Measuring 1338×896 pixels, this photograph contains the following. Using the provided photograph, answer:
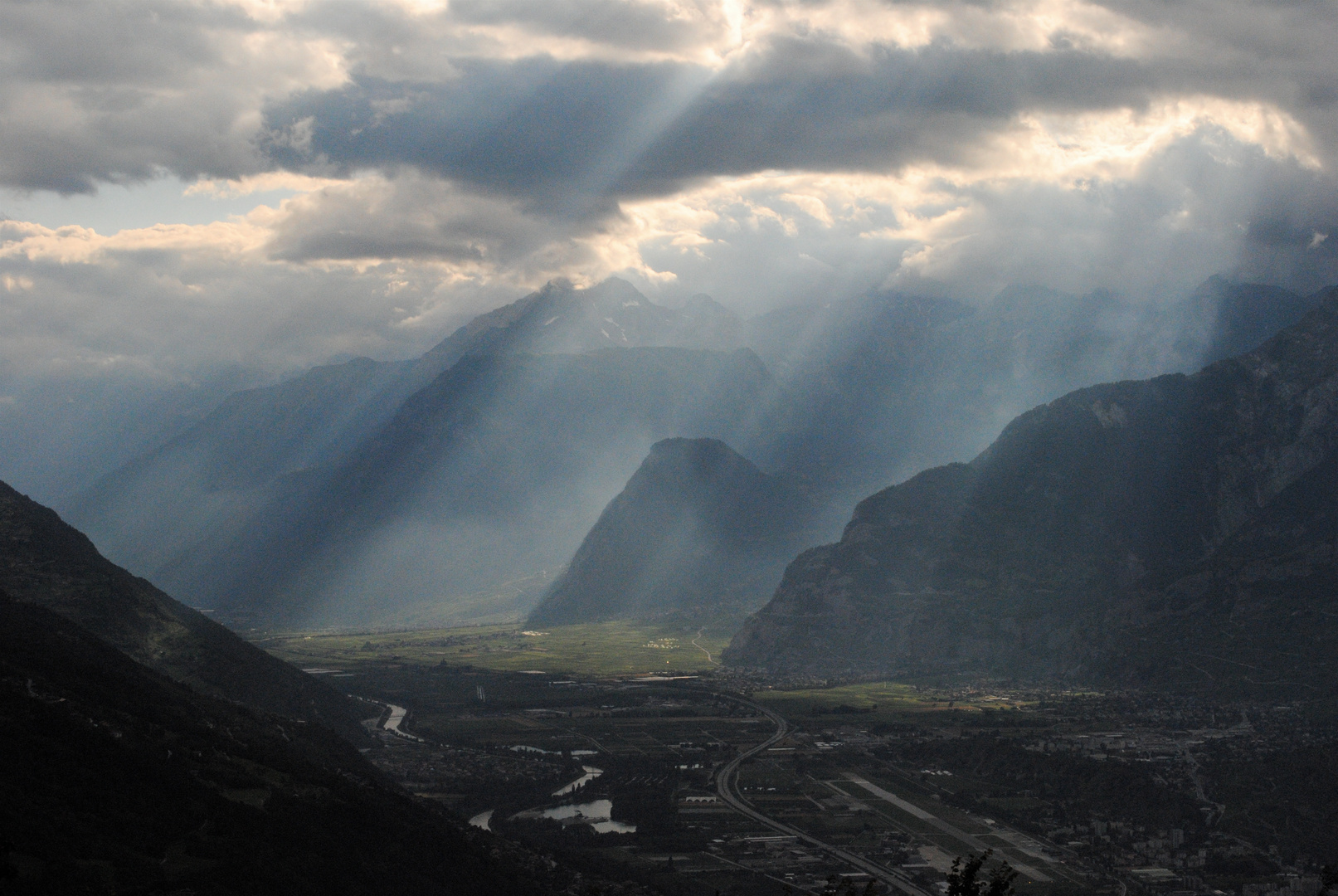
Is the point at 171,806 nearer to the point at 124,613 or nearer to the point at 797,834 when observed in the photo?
the point at 797,834

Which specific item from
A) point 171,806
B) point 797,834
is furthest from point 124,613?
point 797,834

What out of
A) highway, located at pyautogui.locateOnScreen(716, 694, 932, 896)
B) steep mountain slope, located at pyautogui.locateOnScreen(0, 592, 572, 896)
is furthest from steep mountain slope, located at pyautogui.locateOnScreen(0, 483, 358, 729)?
highway, located at pyautogui.locateOnScreen(716, 694, 932, 896)

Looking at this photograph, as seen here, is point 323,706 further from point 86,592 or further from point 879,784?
point 879,784

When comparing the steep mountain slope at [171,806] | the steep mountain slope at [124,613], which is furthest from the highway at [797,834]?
the steep mountain slope at [124,613]

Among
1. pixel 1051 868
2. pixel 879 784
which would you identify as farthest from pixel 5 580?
pixel 1051 868

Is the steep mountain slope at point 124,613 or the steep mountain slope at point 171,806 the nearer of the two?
the steep mountain slope at point 171,806

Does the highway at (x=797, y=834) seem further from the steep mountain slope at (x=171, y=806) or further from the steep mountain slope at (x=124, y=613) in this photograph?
the steep mountain slope at (x=124, y=613)
